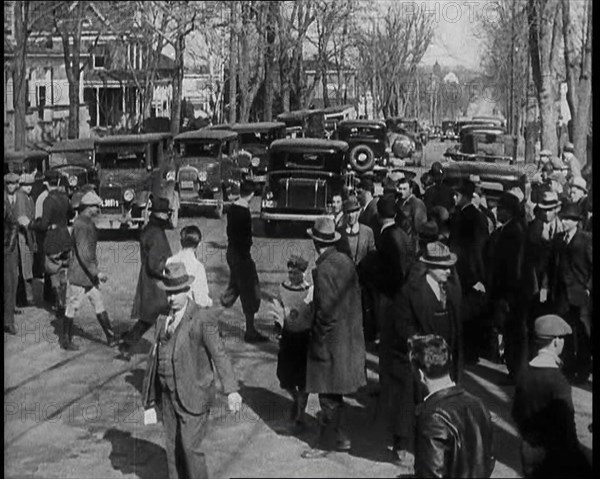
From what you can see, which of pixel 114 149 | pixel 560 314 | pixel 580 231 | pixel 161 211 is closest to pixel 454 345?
pixel 560 314

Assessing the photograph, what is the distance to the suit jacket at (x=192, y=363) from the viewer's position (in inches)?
221

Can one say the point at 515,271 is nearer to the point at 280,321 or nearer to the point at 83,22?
the point at 280,321

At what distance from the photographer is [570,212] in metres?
6.67

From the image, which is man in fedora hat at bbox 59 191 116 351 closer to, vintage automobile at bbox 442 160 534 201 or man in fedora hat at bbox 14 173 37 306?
man in fedora hat at bbox 14 173 37 306

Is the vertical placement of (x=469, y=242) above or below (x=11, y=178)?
below

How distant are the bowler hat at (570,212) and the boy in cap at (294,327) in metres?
1.57

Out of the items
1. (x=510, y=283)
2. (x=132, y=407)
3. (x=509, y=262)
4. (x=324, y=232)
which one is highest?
(x=324, y=232)

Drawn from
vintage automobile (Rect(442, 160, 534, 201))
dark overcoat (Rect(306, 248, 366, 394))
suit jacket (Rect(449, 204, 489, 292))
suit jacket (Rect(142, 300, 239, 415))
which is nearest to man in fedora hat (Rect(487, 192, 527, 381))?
suit jacket (Rect(449, 204, 489, 292))

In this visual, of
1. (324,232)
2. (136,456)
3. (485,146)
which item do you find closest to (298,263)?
(324,232)

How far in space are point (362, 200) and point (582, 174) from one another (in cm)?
236

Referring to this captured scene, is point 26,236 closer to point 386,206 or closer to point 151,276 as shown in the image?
point 151,276

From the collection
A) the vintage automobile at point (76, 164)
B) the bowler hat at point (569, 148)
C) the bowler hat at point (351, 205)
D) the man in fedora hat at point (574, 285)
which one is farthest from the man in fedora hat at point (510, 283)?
the vintage automobile at point (76, 164)

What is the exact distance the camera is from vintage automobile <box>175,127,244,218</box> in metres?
6.40

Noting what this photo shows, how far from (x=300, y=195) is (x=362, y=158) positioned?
0.43 m
